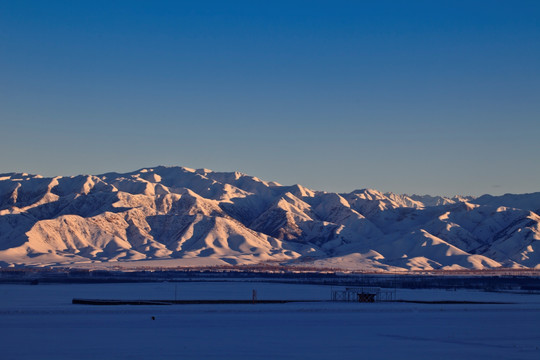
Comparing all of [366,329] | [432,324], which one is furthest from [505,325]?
[366,329]

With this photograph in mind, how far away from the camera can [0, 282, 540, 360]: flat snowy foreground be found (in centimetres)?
5006

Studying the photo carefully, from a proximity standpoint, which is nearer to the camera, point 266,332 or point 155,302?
point 266,332

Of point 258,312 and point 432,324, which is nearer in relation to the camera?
point 432,324

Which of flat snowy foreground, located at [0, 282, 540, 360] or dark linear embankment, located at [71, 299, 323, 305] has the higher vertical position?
flat snowy foreground, located at [0, 282, 540, 360]

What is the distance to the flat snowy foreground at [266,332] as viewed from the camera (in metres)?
50.1

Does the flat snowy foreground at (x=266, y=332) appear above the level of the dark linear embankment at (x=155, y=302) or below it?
above

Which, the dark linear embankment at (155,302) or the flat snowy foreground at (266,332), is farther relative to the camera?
the dark linear embankment at (155,302)

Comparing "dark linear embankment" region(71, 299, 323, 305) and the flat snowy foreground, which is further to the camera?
"dark linear embankment" region(71, 299, 323, 305)

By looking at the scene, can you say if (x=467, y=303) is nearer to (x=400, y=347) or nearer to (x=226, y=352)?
(x=400, y=347)

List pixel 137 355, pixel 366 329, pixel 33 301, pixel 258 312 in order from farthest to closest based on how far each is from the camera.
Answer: pixel 33 301 < pixel 258 312 < pixel 366 329 < pixel 137 355

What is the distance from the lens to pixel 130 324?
66438 mm

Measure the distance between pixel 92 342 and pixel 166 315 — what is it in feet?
74.1

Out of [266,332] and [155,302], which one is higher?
[266,332]

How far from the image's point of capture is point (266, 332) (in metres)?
61.6
